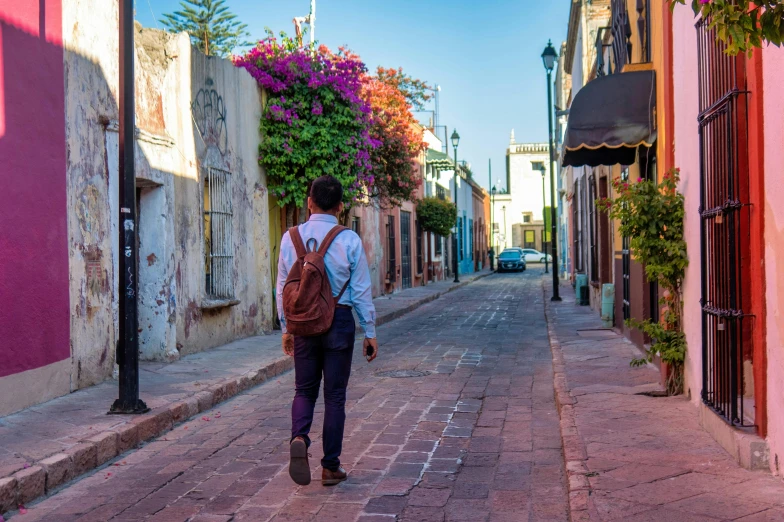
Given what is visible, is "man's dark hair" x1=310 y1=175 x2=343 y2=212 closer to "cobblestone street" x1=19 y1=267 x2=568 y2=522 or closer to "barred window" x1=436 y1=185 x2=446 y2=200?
"cobblestone street" x1=19 y1=267 x2=568 y2=522

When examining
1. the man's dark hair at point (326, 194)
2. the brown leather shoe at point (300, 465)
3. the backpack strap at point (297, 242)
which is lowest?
the brown leather shoe at point (300, 465)

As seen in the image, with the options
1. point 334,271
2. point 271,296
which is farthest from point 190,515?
point 271,296

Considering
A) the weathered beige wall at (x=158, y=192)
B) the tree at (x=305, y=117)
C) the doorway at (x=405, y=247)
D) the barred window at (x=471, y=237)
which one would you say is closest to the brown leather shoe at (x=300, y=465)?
the weathered beige wall at (x=158, y=192)

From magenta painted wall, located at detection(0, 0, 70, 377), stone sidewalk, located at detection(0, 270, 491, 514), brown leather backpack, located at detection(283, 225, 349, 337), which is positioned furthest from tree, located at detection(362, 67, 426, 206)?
brown leather backpack, located at detection(283, 225, 349, 337)

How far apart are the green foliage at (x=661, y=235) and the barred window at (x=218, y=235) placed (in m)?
6.79

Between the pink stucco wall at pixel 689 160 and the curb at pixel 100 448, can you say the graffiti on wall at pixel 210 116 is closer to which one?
the curb at pixel 100 448

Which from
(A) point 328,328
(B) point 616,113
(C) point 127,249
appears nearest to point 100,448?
(C) point 127,249

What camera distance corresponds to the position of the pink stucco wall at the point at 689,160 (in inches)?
251

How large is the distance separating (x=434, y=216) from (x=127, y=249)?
26.7 meters

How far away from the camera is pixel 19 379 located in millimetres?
7215

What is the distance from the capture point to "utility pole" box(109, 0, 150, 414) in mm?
7027

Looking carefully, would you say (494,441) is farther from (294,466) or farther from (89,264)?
(89,264)

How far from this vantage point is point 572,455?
5418 mm

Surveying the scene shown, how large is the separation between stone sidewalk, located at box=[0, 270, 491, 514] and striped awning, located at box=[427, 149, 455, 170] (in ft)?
87.2
